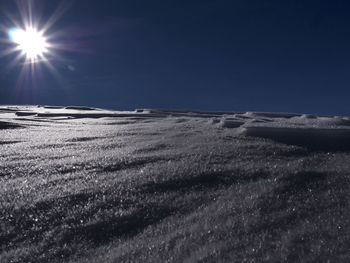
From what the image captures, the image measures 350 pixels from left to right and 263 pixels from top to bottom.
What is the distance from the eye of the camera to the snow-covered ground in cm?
130

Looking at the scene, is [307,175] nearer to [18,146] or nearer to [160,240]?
[160,240]

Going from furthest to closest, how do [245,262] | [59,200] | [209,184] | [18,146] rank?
[18,146] < [209,184] < [59,200] < [245,262]

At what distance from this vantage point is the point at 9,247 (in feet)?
4.56

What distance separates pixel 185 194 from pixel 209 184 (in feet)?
0.79

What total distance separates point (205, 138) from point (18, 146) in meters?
2.10

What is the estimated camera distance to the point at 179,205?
1741 millimetres

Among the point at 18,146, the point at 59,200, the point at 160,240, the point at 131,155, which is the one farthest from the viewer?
the point at 18,146

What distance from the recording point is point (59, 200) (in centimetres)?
183

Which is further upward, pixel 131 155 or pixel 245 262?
pixel 131 155

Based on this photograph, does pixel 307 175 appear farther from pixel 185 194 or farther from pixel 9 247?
pixel 9 247

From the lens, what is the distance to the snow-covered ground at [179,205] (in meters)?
1.30

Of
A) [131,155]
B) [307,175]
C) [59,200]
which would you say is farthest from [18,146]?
[307,175]

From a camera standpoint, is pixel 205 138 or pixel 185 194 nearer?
pixel 185 194

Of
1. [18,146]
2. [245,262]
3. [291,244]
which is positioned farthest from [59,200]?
[18,146]
